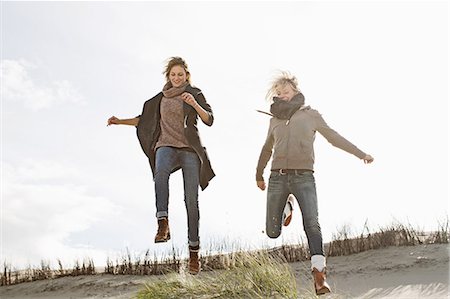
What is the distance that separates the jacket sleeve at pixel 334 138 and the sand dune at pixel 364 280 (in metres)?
2.56

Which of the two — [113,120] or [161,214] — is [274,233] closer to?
[161,214]

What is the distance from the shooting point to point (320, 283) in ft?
15.4

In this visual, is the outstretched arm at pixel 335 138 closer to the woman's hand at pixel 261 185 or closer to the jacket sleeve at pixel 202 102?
the woman's hand at pixel 261 185

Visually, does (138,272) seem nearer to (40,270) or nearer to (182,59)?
(40,270)

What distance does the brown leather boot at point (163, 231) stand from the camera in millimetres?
5055

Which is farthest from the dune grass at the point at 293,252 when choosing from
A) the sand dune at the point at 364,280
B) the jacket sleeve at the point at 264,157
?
the jacket sleeve at the point at 264,157

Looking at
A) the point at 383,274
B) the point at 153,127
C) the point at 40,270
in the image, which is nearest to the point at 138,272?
the point at 40,270

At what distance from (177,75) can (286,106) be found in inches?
41.8

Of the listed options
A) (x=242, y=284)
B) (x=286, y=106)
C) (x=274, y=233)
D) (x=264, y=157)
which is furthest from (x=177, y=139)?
(x=242, y=284)

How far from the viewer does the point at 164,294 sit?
6.33m

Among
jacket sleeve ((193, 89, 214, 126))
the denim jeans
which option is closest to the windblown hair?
jacket sleeve ((193, 89, 214, 126))

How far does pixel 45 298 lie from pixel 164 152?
4.90 meters

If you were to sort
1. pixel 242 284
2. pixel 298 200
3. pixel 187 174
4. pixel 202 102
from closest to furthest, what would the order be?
pixel 298 200 < pixel 187 174 < pixel 202 102 < pixel 242 284

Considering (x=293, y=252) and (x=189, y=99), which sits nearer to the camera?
(x=189, y=99)
